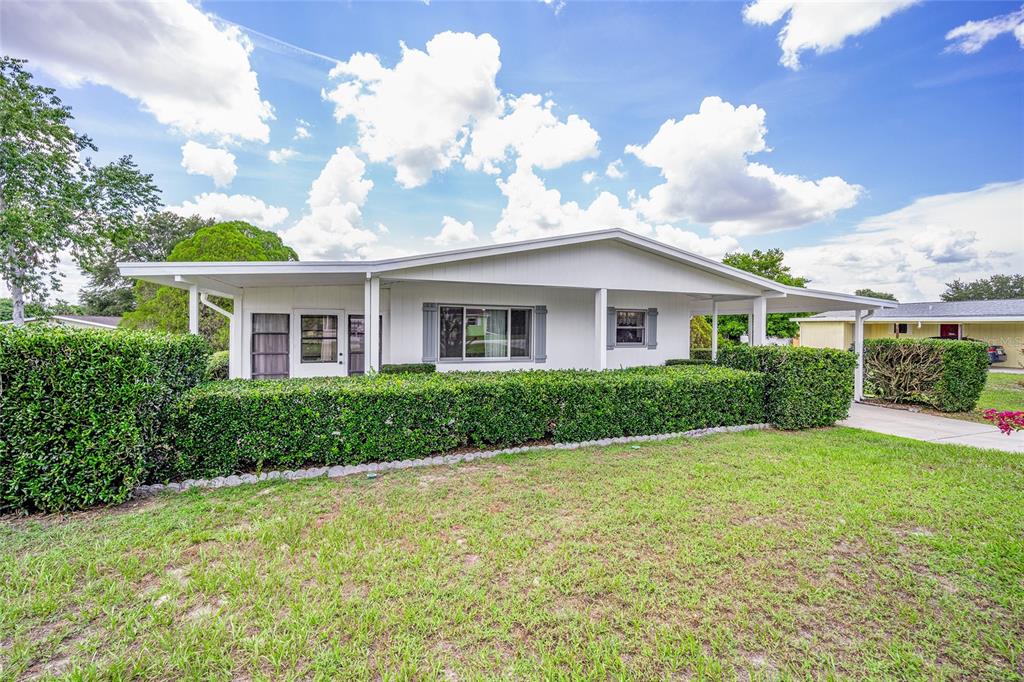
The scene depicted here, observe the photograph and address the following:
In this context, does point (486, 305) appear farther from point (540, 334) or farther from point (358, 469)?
point (358, 469)

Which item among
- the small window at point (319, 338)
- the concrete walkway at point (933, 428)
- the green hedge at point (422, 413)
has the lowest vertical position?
the concrete walkway at point (933, 428)

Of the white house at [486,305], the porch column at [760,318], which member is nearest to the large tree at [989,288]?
the white house at [486,305]

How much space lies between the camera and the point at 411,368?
8.69 meters

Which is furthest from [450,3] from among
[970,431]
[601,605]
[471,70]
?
[970,431]

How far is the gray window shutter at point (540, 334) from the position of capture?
10.4 meters

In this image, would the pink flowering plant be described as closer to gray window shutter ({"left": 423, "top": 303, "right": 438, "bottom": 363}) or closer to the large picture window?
the large picture window

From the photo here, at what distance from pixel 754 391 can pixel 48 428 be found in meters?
9.21

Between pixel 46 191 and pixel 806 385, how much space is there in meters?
24.7

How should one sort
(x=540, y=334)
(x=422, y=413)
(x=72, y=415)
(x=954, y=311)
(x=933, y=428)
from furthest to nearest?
(x=954, y=311), (x=540, y=334), (x=933, y=428), (x=422, y=413), (x=72, y=415)

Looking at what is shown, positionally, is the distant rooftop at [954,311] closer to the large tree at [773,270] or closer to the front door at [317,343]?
the large tree at [773,270]

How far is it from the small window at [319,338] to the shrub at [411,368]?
2.32 meters

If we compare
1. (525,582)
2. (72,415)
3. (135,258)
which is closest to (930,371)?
(525,582)

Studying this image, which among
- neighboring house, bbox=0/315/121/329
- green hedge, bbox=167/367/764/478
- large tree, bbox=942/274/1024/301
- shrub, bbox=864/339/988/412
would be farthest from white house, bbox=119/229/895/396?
large tree, bbox=942/274/1024/301

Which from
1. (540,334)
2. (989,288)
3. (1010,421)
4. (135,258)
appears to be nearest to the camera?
(1010,421)
